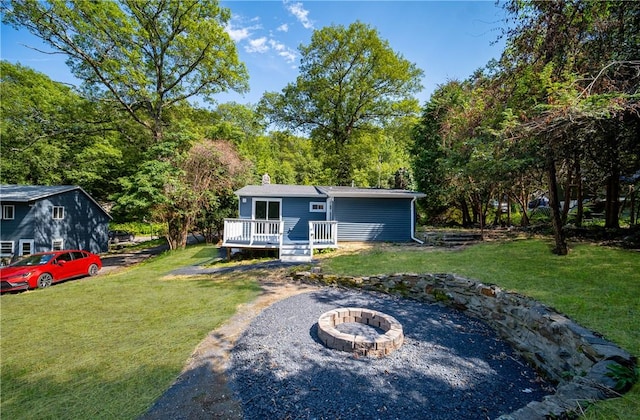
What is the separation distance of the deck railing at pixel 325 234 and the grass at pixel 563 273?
4.62ft

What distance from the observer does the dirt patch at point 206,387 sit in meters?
2.74

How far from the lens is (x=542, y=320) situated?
3.86 metres

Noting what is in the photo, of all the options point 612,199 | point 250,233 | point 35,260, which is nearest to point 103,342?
point 250,233

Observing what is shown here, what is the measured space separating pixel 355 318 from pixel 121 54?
68.1ft

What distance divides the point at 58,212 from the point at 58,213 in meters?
0.06

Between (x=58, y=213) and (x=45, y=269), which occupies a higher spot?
(x=58, y=213)

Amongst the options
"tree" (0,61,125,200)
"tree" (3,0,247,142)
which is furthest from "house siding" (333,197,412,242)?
"tree" (0,61,125,200)

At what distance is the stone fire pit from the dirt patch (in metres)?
1.51

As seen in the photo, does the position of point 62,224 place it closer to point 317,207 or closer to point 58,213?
point 58,213

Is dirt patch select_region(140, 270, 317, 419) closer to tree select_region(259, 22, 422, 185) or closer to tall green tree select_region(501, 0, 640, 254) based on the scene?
tall green tree select_region(501, 0, 640, 254)

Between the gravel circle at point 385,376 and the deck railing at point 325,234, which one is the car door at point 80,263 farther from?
the gravel circle at point 385,376

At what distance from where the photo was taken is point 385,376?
3436 millimetres

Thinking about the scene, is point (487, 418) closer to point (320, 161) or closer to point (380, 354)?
point (380, 354)

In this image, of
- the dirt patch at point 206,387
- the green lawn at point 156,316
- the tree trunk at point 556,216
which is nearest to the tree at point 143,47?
the green lawn at point 156,316
